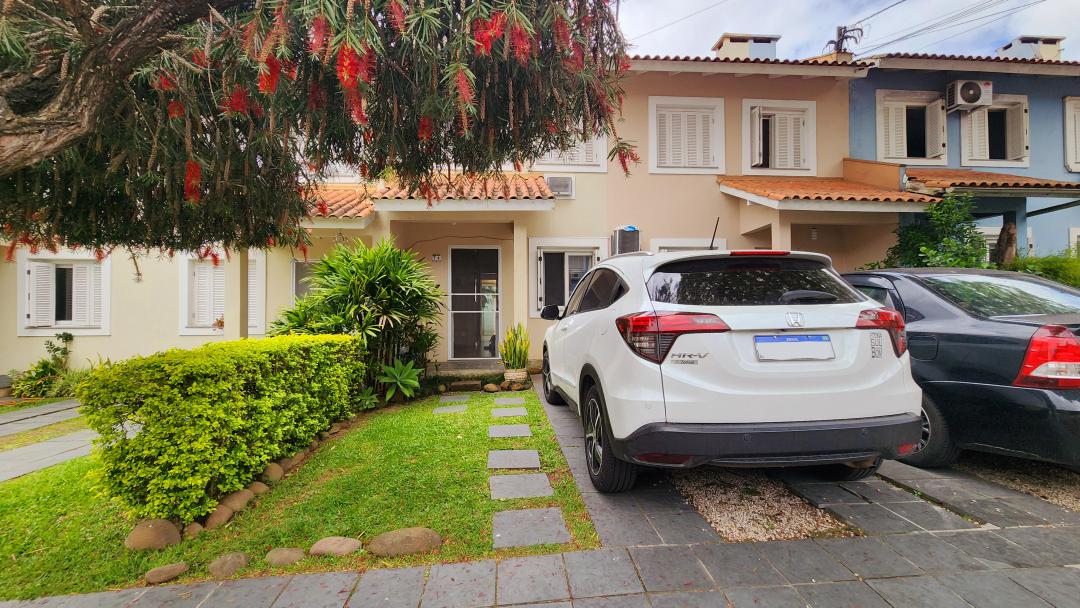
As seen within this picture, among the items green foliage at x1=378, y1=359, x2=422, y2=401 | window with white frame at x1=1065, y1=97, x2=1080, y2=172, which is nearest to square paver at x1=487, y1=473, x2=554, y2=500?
green foliage at x1=378, y1=359, x2=422, y2=401

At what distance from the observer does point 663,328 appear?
246cm

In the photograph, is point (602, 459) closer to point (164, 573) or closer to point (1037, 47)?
Answer: point (164, 573)

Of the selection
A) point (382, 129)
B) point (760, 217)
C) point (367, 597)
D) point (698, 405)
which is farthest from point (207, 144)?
point (760, 217)

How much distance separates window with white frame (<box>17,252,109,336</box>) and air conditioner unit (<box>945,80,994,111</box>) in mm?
16280

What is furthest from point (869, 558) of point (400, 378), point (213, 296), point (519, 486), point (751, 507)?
point (213, 296)

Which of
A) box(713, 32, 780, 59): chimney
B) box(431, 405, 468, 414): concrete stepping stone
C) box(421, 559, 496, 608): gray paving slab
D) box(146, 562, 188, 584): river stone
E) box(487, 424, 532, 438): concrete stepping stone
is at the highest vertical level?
box(713, 32, 780, 59): chimney

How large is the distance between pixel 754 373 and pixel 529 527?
1575 millimetres

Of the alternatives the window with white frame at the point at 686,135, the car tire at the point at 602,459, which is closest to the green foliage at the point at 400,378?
the car tire at the point at 602,459

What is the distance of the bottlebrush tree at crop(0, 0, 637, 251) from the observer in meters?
1.86

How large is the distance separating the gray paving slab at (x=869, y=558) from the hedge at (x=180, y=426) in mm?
3650

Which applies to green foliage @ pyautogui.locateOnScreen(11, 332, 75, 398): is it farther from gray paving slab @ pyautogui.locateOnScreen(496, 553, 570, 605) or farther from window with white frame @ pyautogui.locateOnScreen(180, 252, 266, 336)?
gray paving slab @ pyautogui.locateOnScreen(496, 553, 570, 605)

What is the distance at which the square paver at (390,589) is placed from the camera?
205cm

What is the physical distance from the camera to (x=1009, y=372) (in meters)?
2.90

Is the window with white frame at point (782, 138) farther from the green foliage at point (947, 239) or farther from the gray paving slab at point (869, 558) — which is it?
the gray paving slab at point (869, 558)
